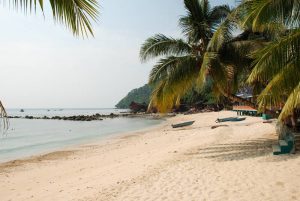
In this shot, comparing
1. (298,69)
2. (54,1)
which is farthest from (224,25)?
(54,1)

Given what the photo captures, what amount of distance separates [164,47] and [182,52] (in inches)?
30.4

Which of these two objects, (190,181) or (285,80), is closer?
(285,80)

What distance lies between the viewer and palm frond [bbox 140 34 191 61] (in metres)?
13.4

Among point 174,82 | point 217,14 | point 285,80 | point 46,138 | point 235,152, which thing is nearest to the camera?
point 285,80

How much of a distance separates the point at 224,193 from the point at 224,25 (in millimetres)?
6585

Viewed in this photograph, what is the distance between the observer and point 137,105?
118688 millimetres

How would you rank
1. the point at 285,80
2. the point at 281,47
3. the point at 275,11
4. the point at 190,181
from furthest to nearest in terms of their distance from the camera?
the point at 190,181 < the point at 285,80 < the point at 275,11 < the point at 281,47

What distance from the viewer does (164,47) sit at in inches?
530

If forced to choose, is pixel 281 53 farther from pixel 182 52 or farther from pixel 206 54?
pixel 182 52

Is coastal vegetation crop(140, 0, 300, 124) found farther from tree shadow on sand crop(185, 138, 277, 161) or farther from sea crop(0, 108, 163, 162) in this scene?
sea crop(0, 108, 163, 162)

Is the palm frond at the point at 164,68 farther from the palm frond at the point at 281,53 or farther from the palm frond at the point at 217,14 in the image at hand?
the palm frond at the point at 281,53

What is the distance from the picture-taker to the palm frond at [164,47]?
13.4 metres

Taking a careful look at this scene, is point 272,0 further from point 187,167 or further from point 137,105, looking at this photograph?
point 137,105

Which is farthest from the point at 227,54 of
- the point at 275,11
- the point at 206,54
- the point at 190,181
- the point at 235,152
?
the point at 190,181
